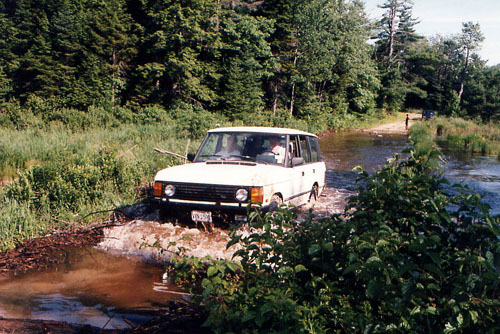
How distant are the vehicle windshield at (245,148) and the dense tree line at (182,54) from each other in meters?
25.5

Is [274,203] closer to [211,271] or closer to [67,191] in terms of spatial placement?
[211,271]

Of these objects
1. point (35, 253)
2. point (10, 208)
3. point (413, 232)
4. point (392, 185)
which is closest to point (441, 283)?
point (413, 232)

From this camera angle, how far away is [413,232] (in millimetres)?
3148

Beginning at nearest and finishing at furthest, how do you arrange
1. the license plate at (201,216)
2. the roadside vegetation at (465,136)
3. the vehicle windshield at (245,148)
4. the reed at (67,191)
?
the license plate at (201,216)
the reed at (67,191)
the vehicle windshield at (245,148)
the roadside vegetation at (465,136)

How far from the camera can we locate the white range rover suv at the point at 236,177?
630 centimetres

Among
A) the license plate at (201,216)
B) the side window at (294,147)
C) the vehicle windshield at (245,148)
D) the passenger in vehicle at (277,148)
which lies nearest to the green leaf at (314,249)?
the license plate at (201,216)

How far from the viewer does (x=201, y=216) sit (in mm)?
6391

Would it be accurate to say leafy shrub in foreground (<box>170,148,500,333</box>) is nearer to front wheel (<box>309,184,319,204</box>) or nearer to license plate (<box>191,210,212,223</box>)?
license plate (<box>191,210,212,223</box>)

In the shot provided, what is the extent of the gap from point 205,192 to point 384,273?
3.96m

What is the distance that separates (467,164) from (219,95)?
23897 mm

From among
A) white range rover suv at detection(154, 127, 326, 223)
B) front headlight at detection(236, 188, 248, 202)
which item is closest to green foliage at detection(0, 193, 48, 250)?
white range rover suv at detection(154, 127, 326, 223)

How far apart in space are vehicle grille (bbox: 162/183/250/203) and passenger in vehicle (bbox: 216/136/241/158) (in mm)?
1204

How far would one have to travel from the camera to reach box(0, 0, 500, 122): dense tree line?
112 feet

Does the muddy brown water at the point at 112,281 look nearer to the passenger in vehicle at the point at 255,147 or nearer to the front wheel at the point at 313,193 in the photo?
the passenger in vehicle at the point at 255,147
